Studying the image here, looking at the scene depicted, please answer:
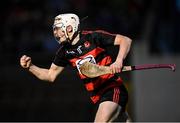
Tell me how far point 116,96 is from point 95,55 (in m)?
0.59

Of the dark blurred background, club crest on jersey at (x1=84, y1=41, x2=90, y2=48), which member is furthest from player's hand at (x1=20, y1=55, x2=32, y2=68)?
the dark blurred background

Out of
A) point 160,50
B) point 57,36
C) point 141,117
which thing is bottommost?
point 141,117

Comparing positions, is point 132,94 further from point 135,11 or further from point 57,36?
point 57,36

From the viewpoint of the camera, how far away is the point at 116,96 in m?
→ 9.88

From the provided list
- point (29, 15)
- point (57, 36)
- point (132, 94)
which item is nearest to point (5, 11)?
point (29, 15)

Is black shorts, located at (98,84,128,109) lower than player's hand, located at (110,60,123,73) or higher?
lower

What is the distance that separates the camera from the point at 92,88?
9992mm

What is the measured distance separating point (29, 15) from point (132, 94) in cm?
259

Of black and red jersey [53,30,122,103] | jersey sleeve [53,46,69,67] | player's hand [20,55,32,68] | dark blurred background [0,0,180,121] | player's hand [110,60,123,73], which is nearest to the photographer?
player's hand [110,60,123,73]

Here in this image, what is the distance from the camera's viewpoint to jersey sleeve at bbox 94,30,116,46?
9719mm

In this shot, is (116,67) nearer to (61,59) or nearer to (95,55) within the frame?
(95,55)

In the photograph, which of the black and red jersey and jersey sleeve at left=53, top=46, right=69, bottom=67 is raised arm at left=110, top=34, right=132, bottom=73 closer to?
the black and red jersey

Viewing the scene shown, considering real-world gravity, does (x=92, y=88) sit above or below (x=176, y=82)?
above

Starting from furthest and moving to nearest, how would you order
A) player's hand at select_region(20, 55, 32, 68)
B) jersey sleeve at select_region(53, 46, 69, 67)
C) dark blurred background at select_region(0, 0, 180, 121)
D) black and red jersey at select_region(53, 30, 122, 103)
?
dark blurred background at select_region(0, 0, 180, 121) → jersey sleeve at select_region(53, 46, 69, 67) → black and red jersey at select_region(53, 30, 122, 103) → player's hand at select_region(20, 55, 32, 68)
